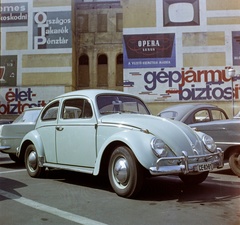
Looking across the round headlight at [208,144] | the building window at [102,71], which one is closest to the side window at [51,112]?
the round headlight at [208,144]

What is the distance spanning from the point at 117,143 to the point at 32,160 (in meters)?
2.47

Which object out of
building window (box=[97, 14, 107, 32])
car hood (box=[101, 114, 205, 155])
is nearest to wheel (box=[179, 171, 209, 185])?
car hood (box=[101, 114, 205, 155])

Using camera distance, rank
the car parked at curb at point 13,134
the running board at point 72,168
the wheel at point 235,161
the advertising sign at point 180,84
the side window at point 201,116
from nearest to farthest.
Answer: the running board at point 72,168 < the wheel at point 235,161 < the car parked at curb at point 13,134 < the side window at point 201,116 < the advertising sign at point 180,84

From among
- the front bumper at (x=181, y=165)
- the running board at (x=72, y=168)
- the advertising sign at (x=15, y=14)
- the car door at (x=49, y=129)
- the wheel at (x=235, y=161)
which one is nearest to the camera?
the front bumper at (x=181, y=165)

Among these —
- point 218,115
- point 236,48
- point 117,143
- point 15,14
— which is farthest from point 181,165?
point 15,14

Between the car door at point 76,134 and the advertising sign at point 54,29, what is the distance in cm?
2462

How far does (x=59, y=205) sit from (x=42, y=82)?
26.2m

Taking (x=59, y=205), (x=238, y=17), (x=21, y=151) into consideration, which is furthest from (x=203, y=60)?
(x=59, y=205)

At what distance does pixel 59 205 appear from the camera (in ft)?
15.4

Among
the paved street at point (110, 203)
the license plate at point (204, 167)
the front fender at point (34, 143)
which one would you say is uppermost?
the front fender at point (34, 143)

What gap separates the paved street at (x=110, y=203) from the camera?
13.2ft

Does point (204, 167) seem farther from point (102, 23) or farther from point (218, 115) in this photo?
point (102, 23)

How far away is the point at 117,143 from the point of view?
5281mm

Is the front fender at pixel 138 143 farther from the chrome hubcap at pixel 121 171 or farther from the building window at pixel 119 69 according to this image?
the building window at pixel 119 69
